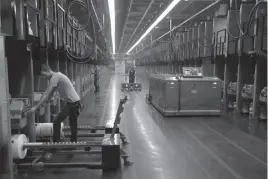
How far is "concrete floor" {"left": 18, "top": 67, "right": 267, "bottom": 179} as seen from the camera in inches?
181

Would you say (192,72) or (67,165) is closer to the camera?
(67,165)

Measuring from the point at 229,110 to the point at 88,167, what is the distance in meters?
7.92

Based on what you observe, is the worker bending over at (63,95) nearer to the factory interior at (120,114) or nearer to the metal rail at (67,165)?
the factory interior at (120,114)

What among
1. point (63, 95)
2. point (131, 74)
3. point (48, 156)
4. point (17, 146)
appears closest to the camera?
point (17, 146)

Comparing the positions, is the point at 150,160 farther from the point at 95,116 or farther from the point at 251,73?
the point at 251,73

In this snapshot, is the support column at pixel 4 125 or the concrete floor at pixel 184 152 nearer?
the support column at pixel 4 125

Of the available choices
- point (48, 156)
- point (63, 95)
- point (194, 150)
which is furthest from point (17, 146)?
point (194, 150)

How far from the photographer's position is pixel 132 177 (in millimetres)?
4496

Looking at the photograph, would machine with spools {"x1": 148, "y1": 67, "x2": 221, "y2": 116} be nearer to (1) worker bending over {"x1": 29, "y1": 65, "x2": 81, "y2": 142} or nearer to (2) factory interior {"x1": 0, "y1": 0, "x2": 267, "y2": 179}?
(2) factory interior {"x1": 0, "y1": 0, "x2": 267, "y2": 179}

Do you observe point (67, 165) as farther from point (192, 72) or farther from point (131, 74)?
point (131, 74)

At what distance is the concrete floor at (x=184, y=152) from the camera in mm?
4609

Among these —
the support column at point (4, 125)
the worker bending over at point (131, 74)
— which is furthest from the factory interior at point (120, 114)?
the worker bending over at point (131, 74)

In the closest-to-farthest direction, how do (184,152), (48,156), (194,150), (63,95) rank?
(48,156)
(63,95)
(184,152)
(194,150)

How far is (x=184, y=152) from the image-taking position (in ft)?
18.9
